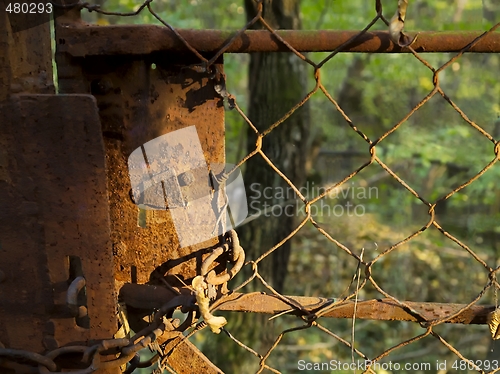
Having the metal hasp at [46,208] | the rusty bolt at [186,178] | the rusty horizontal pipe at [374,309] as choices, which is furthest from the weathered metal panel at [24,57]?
the rusty horizontal pipe at [374,309]

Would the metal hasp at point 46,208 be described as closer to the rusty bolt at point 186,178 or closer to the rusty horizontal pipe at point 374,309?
the rusty bolt at point 186,178

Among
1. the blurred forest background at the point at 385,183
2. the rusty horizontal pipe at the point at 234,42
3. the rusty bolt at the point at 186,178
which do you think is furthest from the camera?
the blurred forest background at the point at 385,183

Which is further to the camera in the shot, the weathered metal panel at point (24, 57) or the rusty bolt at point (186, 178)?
the rusty bolt at point (186, 178)

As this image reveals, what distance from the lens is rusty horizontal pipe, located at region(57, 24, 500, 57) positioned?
33.8 inches

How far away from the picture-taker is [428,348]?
3.82 m

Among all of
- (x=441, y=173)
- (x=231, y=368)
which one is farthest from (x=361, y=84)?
(x=231, y=368)

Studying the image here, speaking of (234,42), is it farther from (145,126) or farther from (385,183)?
(385,183)

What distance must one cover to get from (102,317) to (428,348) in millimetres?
Answer: 3581

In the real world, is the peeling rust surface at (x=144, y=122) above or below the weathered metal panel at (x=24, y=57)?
below

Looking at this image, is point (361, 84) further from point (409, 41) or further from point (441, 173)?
point (409, 41)

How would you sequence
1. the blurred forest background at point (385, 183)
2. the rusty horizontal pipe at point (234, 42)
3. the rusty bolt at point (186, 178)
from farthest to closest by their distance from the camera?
the blurred forest background at point (385, 183) < the rusty bolt at point (186, 178) < the rusty horizontal pipe at point (234, 42)

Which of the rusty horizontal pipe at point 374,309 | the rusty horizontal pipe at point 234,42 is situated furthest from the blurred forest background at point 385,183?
the rusty horizontal pipe at point 234,42

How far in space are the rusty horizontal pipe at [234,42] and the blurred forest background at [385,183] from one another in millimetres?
1971

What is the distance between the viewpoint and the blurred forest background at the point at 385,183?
376 centimetres
